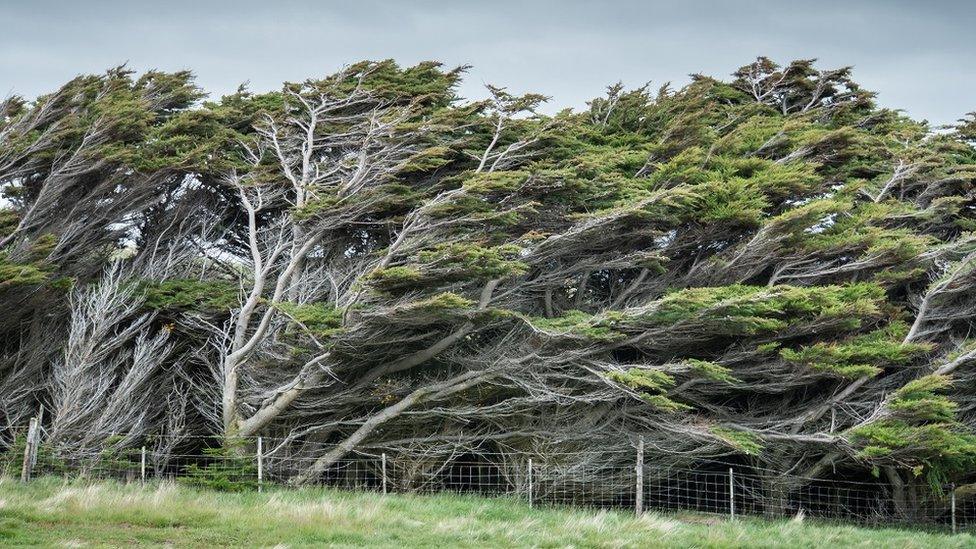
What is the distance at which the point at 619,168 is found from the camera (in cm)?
1848

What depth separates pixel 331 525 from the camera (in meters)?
9.66

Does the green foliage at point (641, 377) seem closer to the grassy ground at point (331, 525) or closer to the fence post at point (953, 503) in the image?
the grassy ground at point (331, 525)

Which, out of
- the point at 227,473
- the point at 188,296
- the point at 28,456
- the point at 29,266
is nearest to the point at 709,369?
the point at 227,473

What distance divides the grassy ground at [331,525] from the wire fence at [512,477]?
4.93ft

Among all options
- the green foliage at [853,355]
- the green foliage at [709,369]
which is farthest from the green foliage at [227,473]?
the green foliage at [853,355]

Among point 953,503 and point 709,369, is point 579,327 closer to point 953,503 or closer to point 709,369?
point 709,369

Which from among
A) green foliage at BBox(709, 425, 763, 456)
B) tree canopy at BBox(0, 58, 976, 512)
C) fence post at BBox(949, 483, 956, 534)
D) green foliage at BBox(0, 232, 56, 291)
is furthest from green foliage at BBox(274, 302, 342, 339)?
fence post at BBox(949, 483, 956, 534)

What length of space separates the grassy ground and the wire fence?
59.2 inches

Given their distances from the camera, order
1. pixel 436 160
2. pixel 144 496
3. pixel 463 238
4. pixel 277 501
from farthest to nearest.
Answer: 1. pixel 436 160
2. pixel 463 238
3. pixel 277 501
4. pixel 144 496

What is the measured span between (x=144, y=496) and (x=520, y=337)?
7.05 m

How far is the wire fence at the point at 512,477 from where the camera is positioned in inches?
561

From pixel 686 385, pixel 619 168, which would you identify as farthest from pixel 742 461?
pixel 619 168

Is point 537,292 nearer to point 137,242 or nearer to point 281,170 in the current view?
point 281,170

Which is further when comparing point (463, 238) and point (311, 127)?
point (311, 127)
